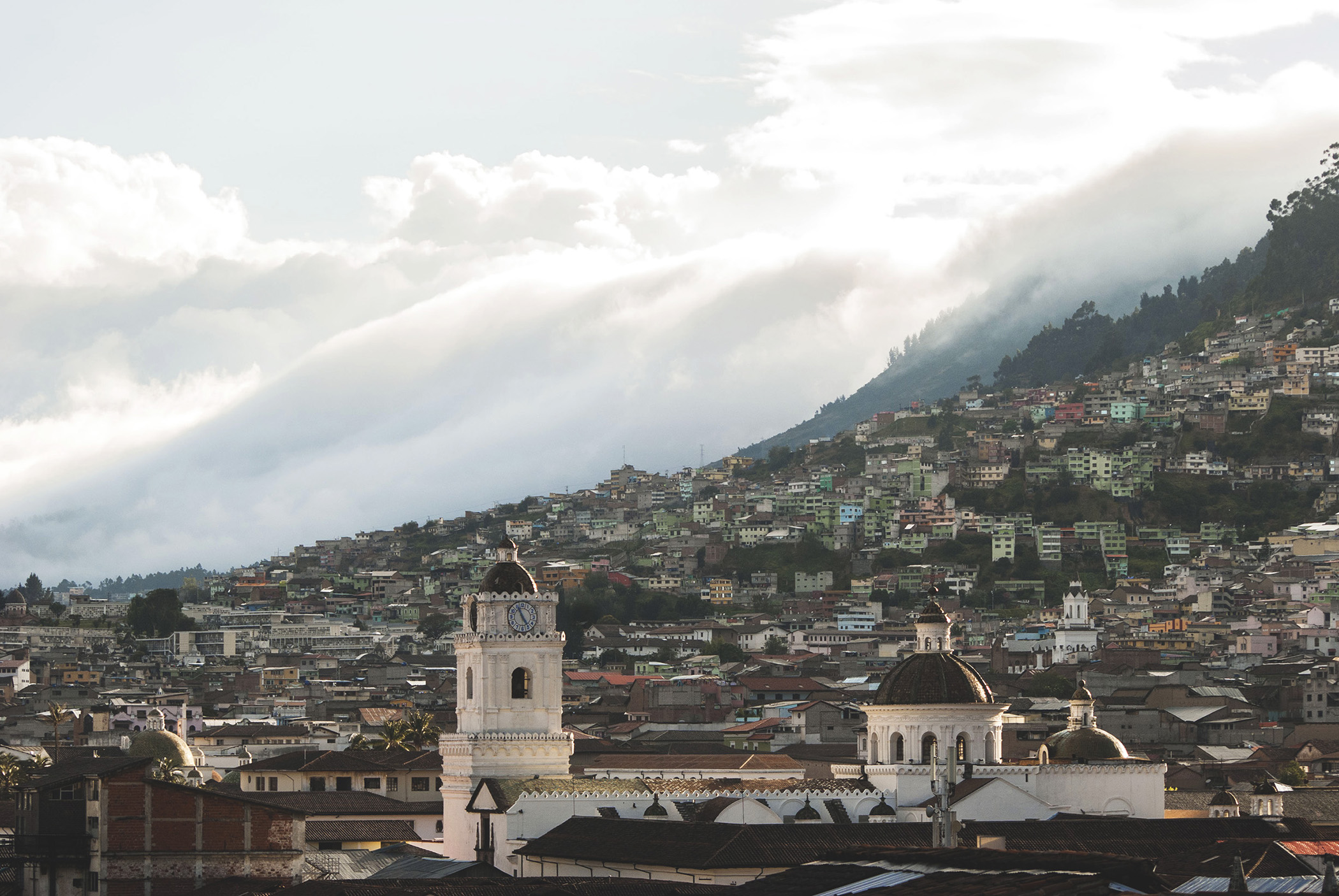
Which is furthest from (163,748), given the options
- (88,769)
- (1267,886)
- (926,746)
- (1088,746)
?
(1267,886)

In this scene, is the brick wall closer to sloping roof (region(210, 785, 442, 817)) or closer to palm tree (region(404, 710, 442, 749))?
sloping roof (region(210, 785, 442, 817))

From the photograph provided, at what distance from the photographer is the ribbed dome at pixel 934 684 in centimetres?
6359

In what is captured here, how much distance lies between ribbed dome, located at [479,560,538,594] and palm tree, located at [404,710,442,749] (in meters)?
34.2

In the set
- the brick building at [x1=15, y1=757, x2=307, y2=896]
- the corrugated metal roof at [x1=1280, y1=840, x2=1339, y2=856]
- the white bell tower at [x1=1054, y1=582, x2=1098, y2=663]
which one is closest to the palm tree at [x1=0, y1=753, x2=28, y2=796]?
the brick building at [x1=15, y1=757, x2=307, y2=896]

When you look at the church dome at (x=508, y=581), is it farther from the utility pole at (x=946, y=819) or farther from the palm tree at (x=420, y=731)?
the palm tree at (x=420, y=731)

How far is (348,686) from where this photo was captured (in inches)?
6093

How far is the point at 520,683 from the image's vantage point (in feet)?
213

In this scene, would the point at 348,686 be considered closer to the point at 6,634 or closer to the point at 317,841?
the point at 6,634

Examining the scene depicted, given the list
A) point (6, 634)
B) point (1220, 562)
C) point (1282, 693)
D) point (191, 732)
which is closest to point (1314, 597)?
point (1220, 562)

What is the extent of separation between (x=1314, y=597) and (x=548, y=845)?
411 ft

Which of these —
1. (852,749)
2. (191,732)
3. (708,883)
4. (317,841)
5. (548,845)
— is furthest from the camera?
(191,732)

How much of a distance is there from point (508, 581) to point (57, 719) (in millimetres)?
36177

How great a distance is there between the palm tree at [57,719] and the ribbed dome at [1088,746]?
131 feet

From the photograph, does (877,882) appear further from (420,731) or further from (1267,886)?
(420,731)
